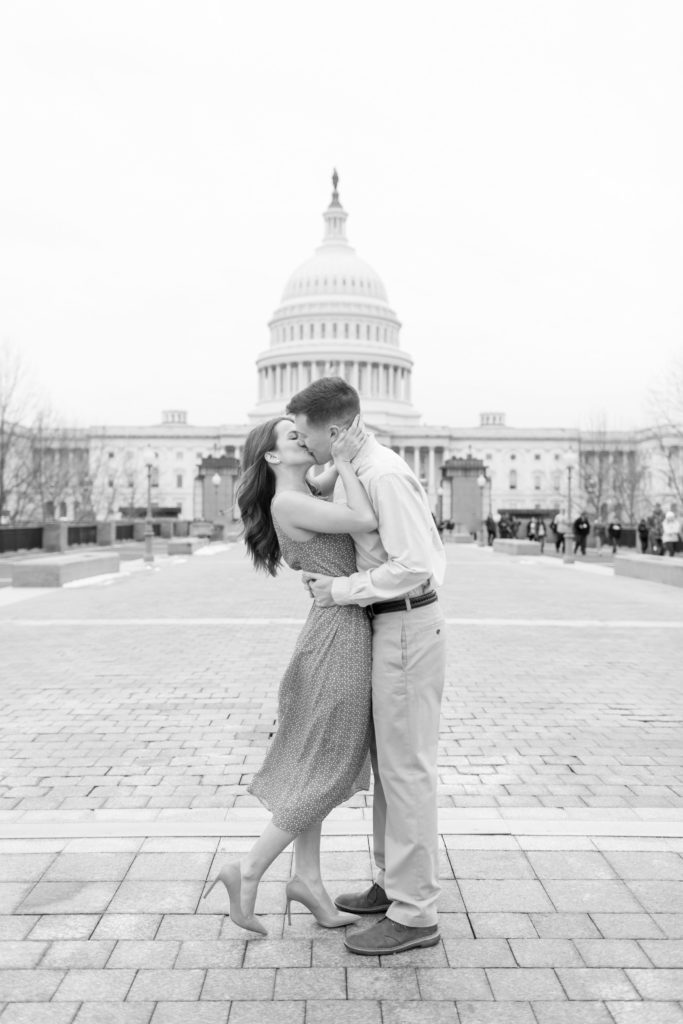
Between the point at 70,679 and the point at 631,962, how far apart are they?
6686 millimetres

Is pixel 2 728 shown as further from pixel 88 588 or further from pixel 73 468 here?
pixel 73 468

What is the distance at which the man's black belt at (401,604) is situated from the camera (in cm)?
388

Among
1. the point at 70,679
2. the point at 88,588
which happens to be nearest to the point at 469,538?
the point at 88,588

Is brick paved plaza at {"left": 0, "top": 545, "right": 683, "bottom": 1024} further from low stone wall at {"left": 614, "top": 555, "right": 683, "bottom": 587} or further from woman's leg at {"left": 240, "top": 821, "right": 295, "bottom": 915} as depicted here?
low stone wall at {"left": 614, "top": 555, "right": 683, "bottom": 587}

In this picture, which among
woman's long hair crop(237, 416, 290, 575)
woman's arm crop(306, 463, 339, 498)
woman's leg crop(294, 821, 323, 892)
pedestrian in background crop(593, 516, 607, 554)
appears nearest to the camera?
woman's leg crop(294, 821, 323, 892)

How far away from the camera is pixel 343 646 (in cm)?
389

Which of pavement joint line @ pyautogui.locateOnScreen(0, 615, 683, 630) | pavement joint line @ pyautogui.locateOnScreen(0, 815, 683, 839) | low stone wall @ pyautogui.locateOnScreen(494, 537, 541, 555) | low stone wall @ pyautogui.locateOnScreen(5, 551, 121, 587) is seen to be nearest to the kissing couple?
pavement joint line @ pyautogui.locateOnScreen(0, 815, 683, 839)

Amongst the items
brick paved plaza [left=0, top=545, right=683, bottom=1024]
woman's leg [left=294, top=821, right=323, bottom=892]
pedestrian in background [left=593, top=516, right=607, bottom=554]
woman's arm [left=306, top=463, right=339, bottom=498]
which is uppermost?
woman's arm [left=306, top=463, right=339, bottom=498]

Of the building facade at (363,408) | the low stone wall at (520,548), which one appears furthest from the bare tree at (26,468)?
the building facade at (363,408)

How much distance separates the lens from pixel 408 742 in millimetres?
3842

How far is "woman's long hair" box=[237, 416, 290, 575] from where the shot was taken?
409 centimetres

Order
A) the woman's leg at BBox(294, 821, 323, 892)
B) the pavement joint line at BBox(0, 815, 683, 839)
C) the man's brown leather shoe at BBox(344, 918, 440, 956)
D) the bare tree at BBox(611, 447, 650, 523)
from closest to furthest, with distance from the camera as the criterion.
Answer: the man's brown leather shoe at BBox(344, 918, 440, 956)
the woman's leg at BBox(294, 821, 323, 892)
the pavement joint line at BBox(0, 815, 683, 839)
the bare tree at BBox(611, 447, 650, 523)

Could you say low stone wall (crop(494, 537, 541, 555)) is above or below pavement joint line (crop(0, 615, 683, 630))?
above

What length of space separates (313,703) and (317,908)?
0.77m
